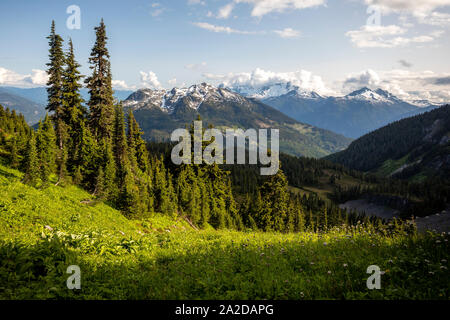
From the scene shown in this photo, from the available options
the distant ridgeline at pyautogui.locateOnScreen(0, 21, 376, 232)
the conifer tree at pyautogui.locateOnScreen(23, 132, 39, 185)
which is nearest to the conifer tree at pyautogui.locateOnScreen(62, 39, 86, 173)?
the distant ridgeline at pyautogui.locateOnScreen(0, 21, 376, 232)

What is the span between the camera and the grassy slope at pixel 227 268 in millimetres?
6262

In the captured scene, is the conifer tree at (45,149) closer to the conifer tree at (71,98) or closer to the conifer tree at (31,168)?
the conifer tree at (31,168)

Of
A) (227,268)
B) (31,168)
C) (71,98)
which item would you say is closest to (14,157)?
(31,168)

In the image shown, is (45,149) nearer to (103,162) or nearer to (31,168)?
(31,168)

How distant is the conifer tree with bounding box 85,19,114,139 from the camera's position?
3416cm

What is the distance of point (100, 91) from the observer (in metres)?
34.6

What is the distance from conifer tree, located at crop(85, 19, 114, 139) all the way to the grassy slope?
25.3m

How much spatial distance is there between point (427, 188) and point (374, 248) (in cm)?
24132

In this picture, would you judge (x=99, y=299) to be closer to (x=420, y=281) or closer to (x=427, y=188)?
(x=420, y=281)

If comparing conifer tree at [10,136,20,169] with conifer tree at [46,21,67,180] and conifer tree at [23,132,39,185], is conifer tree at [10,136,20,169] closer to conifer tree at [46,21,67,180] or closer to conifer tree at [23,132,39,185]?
conifer tree at [23,132,39,185]

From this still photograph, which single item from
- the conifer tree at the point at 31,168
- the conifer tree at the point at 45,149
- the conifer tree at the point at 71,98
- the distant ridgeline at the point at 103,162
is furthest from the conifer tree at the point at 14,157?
the conifer tree at the point at 71,98

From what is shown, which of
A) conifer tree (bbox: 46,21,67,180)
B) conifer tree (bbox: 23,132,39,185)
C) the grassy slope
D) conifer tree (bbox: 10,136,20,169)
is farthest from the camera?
conifer tree (bbox: 46,21,67,180)

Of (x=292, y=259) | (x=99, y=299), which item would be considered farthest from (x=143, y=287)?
(x=292, y=259)

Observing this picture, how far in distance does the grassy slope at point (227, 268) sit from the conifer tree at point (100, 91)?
25261 mm
